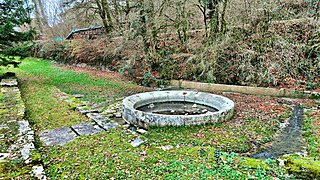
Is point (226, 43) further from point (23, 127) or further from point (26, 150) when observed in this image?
point (26, 150)

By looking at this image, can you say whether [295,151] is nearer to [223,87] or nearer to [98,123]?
[98,123]

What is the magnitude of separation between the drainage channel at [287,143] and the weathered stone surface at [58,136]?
3528 mm

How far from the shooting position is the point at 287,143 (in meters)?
4.55

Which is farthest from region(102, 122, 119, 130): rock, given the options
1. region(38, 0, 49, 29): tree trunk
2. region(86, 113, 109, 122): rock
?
region(38, 0, 49, 29): tree trunk

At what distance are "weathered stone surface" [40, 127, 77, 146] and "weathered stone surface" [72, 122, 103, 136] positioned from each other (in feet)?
0.45

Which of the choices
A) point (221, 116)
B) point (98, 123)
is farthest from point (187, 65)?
point (98, 123)

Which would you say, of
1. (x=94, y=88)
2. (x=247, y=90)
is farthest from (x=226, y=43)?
(x=94, y=88)

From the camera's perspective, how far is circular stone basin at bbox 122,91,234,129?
5.02 metres

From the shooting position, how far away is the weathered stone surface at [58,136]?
4.29 metres

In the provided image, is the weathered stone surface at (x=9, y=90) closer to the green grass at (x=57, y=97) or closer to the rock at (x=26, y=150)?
the green grass at (x=57, y=97)

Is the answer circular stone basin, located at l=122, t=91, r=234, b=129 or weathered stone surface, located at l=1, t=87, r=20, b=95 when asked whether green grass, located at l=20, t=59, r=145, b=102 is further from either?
circular stone basin, located at l=122, t=91, r=234, b=129

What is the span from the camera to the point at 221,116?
530 centimetres

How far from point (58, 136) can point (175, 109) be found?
9.96ft

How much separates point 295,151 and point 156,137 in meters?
2.64
